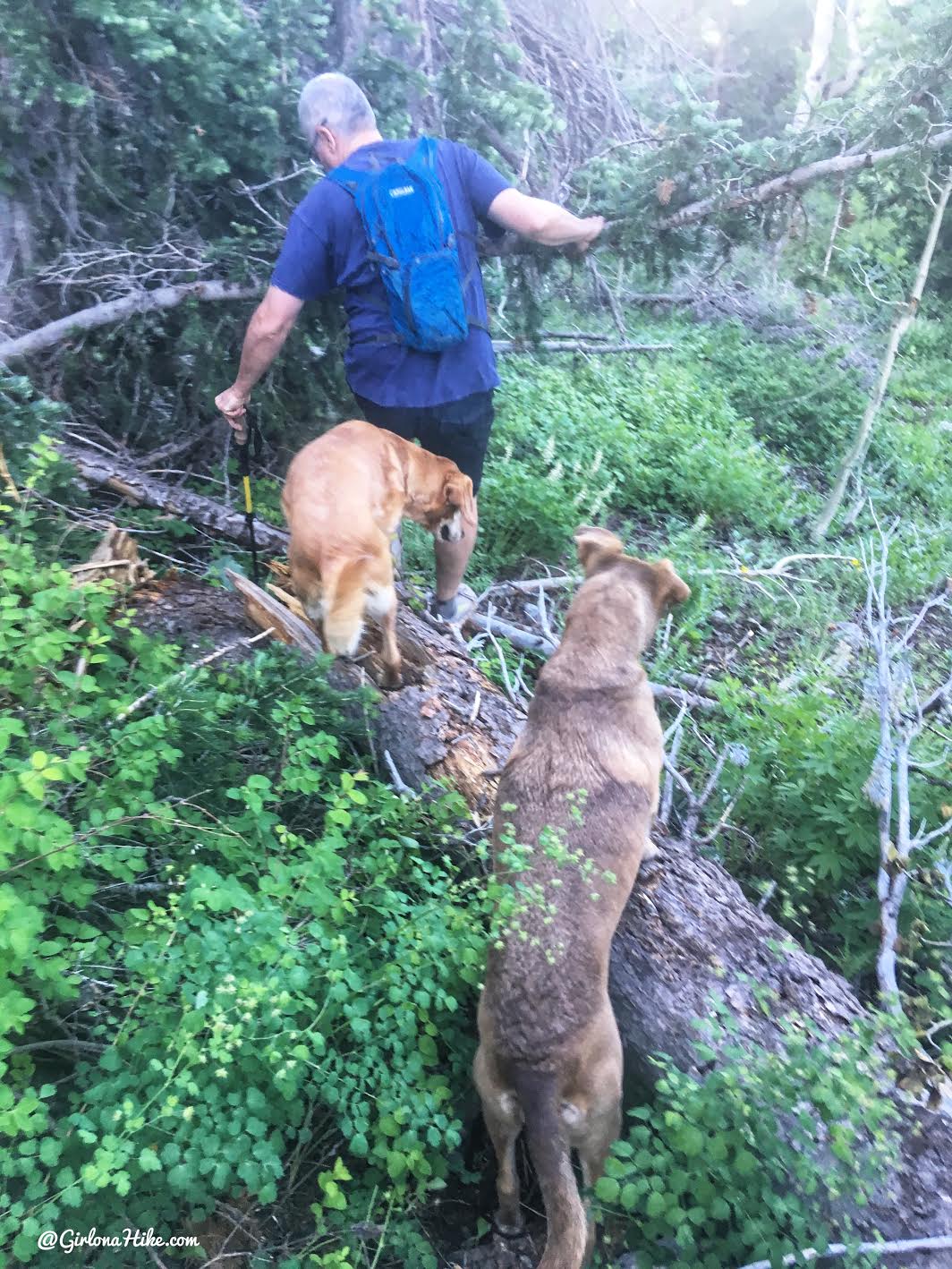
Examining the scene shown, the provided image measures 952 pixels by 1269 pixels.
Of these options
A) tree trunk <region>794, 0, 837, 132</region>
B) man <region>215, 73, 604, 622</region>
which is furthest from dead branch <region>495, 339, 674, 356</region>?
tree trunk <region>794, 0, 837, 132</region>

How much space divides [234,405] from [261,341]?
42 cm

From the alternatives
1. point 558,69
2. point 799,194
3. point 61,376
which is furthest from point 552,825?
point 558,69

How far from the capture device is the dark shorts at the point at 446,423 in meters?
4.41

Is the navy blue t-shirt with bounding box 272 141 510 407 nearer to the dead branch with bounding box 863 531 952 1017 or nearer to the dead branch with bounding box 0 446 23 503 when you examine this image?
the dead branch with bounding box 0 446 23 503

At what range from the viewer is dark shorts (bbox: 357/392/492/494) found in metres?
4.41

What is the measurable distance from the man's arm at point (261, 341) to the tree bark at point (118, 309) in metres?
0.98

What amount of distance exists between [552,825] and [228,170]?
4.29m

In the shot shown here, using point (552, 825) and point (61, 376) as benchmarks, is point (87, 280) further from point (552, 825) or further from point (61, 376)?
point (552, 825)

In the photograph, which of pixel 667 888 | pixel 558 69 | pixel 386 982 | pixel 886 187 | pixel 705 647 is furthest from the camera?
pixel 558 69

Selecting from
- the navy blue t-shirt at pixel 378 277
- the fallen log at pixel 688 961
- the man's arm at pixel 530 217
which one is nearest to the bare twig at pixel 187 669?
the fallen log at pixel 688 961

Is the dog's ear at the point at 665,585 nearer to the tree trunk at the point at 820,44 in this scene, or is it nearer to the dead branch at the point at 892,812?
the dead branch at the point at 892,812

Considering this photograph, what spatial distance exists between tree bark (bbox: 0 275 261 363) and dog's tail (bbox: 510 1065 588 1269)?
15.0 feet

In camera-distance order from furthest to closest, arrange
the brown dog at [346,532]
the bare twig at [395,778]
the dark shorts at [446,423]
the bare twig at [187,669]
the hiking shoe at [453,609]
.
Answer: the hiking shoe at [453,609] < the dark shorts at [446,423] < the brown dog at [346,532] < the bare twig at [395,778] < the bare twig at [187,669]

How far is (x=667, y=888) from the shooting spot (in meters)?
3.03
